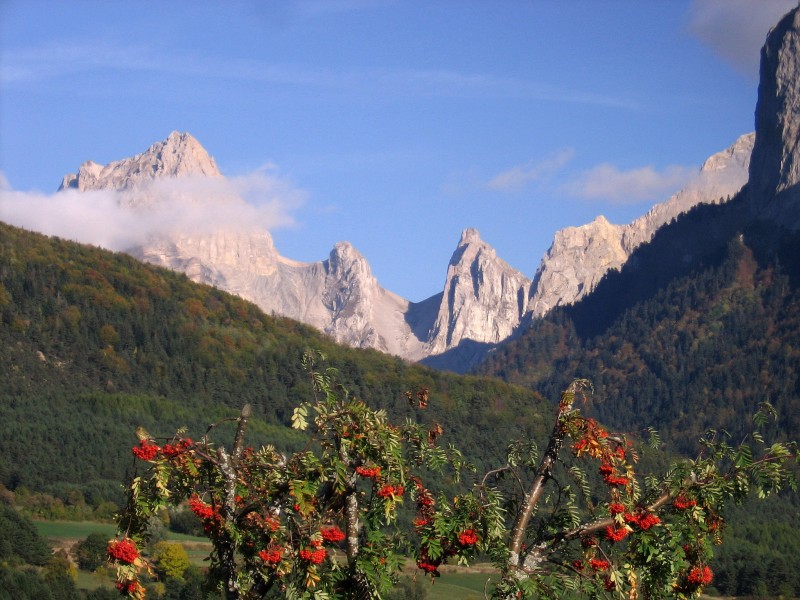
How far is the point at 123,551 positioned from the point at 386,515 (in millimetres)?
3453

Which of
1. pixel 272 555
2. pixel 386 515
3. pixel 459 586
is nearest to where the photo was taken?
pixel 272 555

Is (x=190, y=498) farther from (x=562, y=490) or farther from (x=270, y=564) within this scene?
(x=562, y=490)

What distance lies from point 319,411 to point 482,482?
8.54 feet

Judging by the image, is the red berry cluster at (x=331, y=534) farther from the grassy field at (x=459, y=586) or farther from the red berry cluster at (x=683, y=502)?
the grassy field at (x=459, y=586)

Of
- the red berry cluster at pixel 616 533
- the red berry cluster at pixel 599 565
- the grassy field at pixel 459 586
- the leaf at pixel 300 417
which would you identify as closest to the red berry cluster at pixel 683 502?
the red berry cluster at pixel 616 533

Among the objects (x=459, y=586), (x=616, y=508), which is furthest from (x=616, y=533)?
(x=459, y=586)

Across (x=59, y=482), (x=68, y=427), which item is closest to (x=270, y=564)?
Answer: (x=59, y=482)

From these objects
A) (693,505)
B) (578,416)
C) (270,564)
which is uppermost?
(578,416)

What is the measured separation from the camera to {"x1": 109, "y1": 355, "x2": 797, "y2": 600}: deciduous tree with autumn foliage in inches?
634

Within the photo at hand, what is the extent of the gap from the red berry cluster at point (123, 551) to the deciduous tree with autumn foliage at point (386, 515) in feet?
0.08

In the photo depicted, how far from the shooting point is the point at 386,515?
53.5 feet

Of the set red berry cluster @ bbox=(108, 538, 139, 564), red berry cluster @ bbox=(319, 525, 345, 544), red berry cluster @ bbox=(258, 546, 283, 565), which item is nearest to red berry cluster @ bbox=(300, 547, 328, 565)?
red berry cluster @ bbox=(319, 525, 345, 544)

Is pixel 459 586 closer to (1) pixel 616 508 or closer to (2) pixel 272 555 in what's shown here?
(1) pixel 616 508

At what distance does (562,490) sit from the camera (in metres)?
18.2
